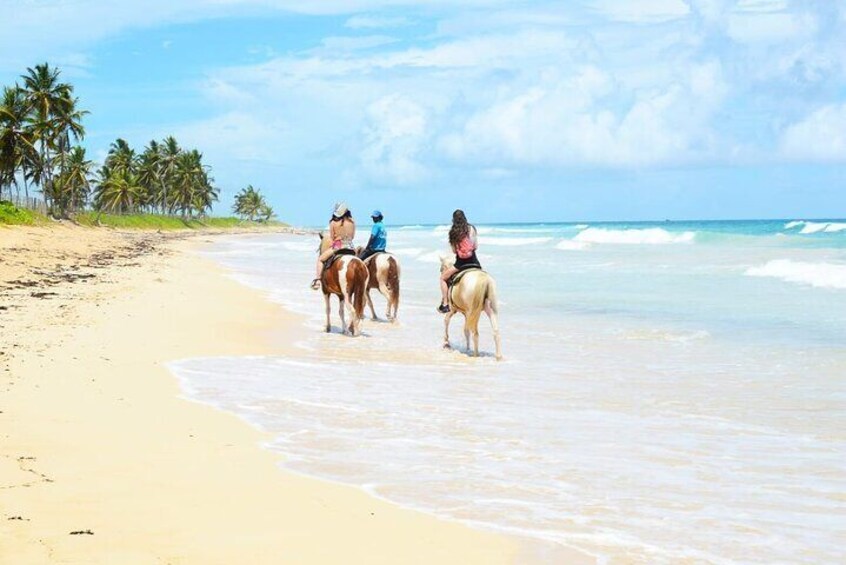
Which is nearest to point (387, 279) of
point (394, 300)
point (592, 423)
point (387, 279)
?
point (387, 279)

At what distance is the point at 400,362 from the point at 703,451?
571cm

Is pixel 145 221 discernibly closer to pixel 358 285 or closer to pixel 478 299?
pixel 358 285

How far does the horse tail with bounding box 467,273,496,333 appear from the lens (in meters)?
12.9

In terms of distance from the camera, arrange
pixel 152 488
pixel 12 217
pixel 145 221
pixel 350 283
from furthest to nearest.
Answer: pixel 145 221 < pixel 12 217 < pixel 350 283 < pixel 152 488

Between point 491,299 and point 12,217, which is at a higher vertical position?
point 12,217

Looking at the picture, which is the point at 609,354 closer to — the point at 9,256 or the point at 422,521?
the point at 422,521

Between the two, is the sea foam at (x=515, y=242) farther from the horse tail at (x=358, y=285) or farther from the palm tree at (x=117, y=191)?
the horse tail at (x=358, y=285)

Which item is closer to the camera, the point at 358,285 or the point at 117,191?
the point at 358,285

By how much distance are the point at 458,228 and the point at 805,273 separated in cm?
1888

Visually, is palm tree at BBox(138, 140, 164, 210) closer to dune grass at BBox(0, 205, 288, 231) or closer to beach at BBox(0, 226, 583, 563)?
dune grass at BBox(0, 205, 288, 231)

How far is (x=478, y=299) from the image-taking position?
12977 mm

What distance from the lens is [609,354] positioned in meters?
12.8

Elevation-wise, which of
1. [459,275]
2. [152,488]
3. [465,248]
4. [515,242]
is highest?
[515,242]

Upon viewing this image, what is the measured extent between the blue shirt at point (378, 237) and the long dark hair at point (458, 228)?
179 inches
